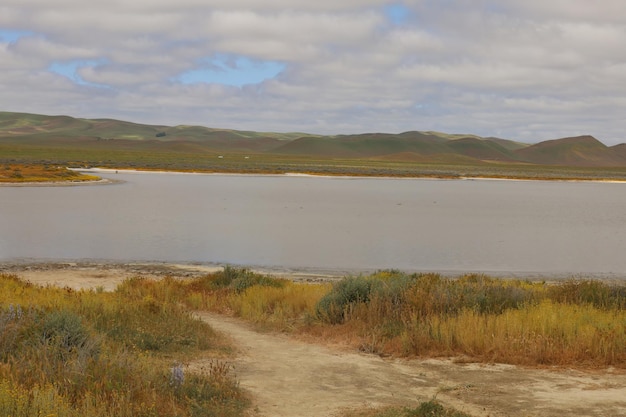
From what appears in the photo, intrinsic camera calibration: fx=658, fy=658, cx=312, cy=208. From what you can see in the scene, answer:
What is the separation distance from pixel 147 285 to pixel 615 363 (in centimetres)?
1049

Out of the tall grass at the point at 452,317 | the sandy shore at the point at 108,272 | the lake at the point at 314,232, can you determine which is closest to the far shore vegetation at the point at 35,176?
the lake at the point at 314,232

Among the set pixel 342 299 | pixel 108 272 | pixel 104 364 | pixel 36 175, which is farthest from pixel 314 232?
pixel 36 175

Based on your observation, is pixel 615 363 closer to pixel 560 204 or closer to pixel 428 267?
pixel 428 267

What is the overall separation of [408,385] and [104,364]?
12.8ft

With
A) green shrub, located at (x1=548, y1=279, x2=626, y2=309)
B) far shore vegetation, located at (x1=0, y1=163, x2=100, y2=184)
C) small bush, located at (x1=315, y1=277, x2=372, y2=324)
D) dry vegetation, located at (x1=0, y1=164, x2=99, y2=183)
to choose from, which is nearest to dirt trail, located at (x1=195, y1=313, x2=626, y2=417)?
small bush, located at (x1=315, y1=277, x2=372, y2=324)

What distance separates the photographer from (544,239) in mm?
36969

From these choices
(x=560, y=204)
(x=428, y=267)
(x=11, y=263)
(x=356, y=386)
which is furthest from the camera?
(x=560, y=204)

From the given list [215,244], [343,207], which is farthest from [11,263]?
[343,207]

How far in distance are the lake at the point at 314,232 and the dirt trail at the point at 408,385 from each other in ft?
50.3

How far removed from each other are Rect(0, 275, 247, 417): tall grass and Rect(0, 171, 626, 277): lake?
1483 centimetres

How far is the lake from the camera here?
1089 inches

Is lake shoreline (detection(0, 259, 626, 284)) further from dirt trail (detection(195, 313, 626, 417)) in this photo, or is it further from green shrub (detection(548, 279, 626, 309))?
dirt trail (detection(195, 313, 626, 417))

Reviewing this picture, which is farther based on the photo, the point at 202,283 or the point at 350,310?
the point at 202,283

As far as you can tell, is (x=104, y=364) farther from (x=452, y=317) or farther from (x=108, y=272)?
(x=108, y=272)
